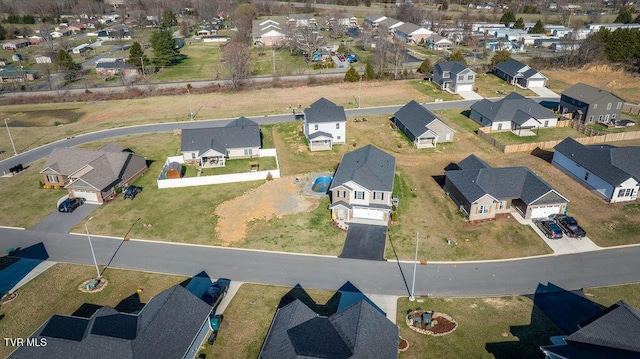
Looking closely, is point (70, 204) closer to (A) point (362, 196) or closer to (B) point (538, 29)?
(A) point (362, 196)

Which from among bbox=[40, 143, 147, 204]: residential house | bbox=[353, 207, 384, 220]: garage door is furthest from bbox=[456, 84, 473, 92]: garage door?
bbox=[40, 143, 147, 204]: residential house

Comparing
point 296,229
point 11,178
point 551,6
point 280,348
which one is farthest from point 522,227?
point 551,6

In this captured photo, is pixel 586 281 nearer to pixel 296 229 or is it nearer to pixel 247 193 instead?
pixel 296 229

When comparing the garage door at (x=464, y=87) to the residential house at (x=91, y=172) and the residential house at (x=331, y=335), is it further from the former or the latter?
the residential house at (x=331, y=335)


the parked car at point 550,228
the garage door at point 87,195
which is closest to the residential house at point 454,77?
the parked car at point 550,228

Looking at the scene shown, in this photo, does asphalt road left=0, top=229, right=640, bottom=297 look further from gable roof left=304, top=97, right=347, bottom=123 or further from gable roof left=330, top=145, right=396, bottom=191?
gable roof left=304, top=97, right=347, bottom=123

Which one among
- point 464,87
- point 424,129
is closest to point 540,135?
point 424,129
